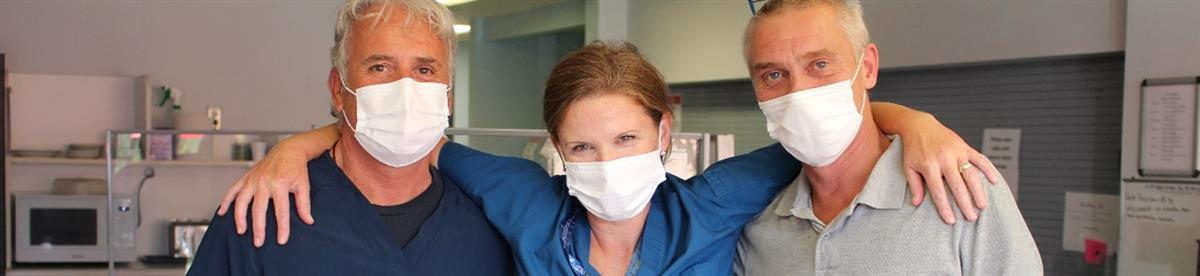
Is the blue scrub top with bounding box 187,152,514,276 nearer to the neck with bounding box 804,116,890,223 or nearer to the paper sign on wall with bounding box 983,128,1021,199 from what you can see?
the neck with bounding box 804,116,890,223

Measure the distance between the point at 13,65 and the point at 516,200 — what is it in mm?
4993

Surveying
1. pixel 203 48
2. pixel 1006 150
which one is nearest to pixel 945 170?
pixel 1006 150

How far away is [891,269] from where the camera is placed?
1544mm

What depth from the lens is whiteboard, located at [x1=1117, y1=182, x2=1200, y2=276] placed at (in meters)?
3.82

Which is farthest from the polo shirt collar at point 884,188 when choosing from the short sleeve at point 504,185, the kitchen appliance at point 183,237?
the kitchen appliance at point 183,237

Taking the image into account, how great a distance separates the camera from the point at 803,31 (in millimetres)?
1585

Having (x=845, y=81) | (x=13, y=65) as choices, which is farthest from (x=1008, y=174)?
(x=13, y=65)

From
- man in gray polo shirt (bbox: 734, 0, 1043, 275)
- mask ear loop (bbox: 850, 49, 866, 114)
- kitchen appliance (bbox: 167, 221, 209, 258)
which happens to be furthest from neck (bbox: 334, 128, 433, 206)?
kitchen appliance (bbox: 167, 221, 209, 258)

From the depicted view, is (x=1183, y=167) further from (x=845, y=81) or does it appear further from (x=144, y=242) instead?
(x=144, y=242)

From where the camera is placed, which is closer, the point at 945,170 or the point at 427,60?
the point at 945,170

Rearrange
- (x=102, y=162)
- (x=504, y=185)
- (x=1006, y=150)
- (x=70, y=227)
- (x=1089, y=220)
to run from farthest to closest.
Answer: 1. (x=102, y=162)
2. (x=70, y=227)
3. (x=1006, y=150)
4. (x=1089, y=220)
5. (x=504, y=185)

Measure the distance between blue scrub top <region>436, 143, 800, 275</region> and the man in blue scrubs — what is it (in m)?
0.09

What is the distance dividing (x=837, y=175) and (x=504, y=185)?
0.61 m

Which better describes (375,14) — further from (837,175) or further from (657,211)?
(837,175)
